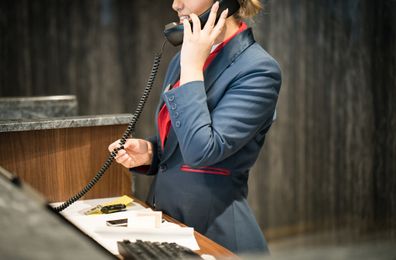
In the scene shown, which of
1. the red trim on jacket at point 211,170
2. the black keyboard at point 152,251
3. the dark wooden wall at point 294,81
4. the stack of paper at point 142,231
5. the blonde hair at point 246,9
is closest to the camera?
the black keyboard at point 152,251

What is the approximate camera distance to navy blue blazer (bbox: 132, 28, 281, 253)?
5.06 ft

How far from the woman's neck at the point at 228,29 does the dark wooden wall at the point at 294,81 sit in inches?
114

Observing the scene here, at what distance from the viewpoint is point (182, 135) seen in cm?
156

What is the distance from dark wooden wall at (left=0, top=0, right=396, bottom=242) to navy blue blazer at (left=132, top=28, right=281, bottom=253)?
2.99 meters

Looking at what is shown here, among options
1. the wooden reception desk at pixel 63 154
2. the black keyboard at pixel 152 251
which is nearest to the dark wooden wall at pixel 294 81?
the wooden reception desk at pixel 63 154

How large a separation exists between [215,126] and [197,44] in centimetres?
24

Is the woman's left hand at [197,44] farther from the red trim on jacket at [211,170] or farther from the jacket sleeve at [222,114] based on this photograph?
the red trim on jacket at [211,170]

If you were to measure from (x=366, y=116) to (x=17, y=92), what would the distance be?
282 cm

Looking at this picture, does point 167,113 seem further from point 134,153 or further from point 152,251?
point 152,251

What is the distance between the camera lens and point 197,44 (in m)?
1.59

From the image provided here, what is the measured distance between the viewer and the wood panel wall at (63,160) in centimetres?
183

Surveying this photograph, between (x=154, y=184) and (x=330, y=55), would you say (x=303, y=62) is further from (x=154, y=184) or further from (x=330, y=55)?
(x=154, y=184)

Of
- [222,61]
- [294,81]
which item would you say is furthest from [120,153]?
[294,81]

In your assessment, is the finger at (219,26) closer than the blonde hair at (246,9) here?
Yes
